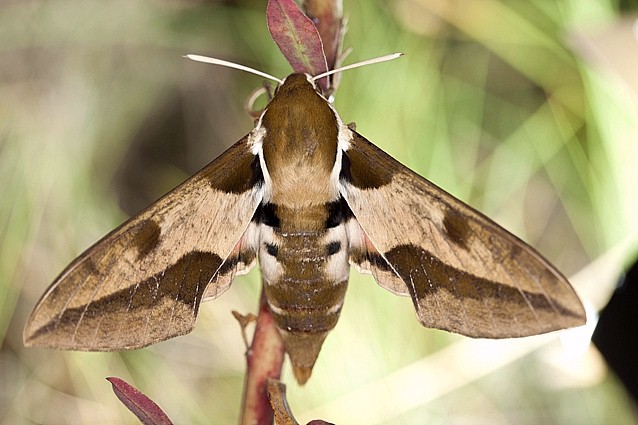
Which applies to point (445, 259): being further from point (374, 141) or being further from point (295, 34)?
point (374, 141)

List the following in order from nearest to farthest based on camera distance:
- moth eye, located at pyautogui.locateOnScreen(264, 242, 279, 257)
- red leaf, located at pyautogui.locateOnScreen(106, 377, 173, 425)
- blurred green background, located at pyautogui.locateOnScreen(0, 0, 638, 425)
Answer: red leaf, located at pyautogui.locateOnScreen(106, 377, 173, 425), moth eye, located at pyautogui.locateOnScreen(264, 242, 279, 257), blurred green background, located at pyautogui.locateOnScreen(0, 0, 638, 425)

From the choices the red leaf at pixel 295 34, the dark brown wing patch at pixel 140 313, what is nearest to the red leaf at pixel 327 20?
the red leaf at pixel 295 34

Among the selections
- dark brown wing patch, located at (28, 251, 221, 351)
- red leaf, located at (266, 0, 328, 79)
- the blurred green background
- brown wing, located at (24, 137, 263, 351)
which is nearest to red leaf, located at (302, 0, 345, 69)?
red leaf, located at (266, 0, 328, 79)

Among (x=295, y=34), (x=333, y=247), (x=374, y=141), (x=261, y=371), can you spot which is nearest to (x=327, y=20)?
(x=295, y=34)

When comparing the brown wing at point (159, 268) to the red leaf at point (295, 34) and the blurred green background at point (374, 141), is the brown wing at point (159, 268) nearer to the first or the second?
the red leaf at point (295, 34)

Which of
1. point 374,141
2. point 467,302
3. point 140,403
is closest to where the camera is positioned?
point 140,403

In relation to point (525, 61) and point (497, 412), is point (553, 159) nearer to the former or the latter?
point (525, 61)

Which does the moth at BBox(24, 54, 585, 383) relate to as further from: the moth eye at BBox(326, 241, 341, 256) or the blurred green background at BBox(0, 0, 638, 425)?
the blurred green background at BBox(0, 0, 638, 425)
